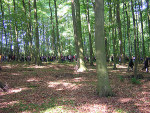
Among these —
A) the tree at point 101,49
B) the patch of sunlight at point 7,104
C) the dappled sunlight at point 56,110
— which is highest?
the tree at point 101,49

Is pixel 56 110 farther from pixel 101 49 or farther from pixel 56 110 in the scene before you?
pixel 101 49

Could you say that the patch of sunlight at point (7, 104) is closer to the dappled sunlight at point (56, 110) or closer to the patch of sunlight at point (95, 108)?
the dappled sunlight at point (56, 110)

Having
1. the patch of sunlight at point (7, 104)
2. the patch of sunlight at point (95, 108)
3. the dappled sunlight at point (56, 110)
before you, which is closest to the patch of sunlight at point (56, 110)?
the dappled sunlight at point (56, 110)

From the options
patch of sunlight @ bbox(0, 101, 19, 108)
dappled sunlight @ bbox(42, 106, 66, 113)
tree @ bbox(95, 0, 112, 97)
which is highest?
tree @ bbox(95, 0, 112, 97)

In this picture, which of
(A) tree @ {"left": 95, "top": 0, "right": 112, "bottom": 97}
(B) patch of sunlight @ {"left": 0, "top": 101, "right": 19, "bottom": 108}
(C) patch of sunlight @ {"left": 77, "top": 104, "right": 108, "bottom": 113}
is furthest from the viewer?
(A) tree @ {"left": 95, "top": 0, "right": 112, "bottom": 97}

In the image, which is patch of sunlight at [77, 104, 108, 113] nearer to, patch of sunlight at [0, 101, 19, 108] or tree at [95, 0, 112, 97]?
tree at [95, 0, 112, 97]

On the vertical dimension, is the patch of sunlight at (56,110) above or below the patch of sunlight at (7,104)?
below

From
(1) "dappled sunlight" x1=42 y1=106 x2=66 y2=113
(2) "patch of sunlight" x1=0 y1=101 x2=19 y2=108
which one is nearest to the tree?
(1) "dappled sunlight" x1=42 y1=106 x2=66 y2=113

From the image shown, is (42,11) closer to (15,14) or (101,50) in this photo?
(15,14)

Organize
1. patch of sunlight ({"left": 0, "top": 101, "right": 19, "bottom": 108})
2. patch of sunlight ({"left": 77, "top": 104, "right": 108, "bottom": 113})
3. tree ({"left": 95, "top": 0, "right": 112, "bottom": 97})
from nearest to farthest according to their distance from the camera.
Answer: patch of sunlight ({"left": 77, "top": 104, "right": 108, "bottom": 113}) → patch of sunlight ({"left": 0, "top": 101, "right": 19, "bottom": 108}) → tree ({"left": 95, "top": 0, "right": 112, "bottom": 97})

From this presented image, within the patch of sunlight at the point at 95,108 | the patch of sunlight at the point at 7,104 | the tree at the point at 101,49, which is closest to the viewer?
the patch of sunlight at the point at 95,108

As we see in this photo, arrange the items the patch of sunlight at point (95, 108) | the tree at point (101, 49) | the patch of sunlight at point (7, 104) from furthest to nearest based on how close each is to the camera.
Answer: the tree at point (101, 49) → the patch of sunlight at point (7, 104) → the patch of sunlight at point (95, 108)

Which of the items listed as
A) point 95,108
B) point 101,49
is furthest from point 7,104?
point 101,49

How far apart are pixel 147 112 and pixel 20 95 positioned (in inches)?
223
